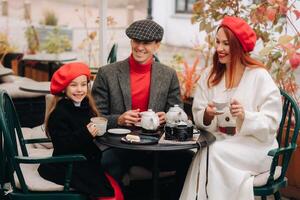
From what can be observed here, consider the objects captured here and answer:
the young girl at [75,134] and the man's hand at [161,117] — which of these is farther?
the man's hand at [161,117]

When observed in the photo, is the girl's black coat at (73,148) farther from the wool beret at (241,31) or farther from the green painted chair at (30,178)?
the wool beret at (241,31)

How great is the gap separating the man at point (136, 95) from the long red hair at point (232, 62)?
290mm

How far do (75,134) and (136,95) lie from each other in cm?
64

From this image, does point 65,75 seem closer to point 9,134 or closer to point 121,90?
point 9,134

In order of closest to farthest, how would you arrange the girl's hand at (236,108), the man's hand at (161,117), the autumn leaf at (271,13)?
1. the girl's hand at (236,108)
2. the man's hand at (161,117)
3. the autumn leaf at (271,13)

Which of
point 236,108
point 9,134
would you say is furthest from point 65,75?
point 236,108

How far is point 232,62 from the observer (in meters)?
3.18

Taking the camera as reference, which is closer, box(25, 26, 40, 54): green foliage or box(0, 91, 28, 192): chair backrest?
box(0, 91, 28, 192): chair backrest

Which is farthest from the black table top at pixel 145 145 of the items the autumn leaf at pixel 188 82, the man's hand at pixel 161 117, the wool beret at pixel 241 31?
the autumn leaf at pixel 188 82

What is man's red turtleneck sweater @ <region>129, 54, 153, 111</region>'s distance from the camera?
11.1 ft

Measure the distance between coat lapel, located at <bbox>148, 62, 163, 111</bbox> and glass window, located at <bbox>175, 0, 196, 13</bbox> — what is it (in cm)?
1381

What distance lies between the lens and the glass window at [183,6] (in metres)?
17.1

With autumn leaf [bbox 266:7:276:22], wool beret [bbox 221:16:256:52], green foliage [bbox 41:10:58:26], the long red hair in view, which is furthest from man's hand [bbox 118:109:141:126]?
green foliage [bbox 41:10:58:26]

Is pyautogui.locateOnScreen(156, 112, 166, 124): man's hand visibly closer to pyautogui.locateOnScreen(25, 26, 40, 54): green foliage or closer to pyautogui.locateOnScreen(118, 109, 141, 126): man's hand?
pyautogui.locateOnScreen(118, 109, 141, 126): man's hand
